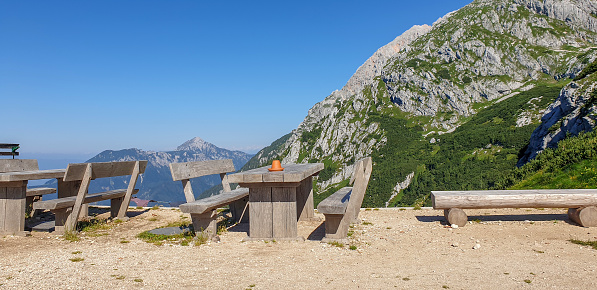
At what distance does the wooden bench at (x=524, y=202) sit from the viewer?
27.2 ft

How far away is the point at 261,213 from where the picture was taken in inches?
311

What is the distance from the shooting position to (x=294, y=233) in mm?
7738

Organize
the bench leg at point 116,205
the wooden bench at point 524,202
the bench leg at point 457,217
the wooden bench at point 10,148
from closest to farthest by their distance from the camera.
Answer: the wooden bench at point 524,202 → the bench leg at point 457,217 → the bench leg at point 116,205 → the wooden bench at point 10,148

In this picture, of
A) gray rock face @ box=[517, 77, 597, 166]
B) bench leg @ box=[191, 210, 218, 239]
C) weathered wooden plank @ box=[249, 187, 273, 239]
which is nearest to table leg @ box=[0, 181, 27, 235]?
bench leg @ box=[191, 210, 218, 239]

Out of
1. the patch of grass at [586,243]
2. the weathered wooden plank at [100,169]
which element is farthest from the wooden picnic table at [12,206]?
the patch of grass at [586,243]

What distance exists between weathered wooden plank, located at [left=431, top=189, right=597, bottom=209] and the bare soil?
53 centimetres

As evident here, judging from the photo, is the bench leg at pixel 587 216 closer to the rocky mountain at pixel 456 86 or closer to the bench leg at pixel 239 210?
the bench leg at pixel 239 210

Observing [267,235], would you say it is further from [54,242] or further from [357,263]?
[54,242]

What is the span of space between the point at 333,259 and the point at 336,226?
1.32 metres

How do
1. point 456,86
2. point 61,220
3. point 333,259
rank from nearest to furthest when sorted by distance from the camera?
1. point 333,259
2. point 61,220
3. point 456,86

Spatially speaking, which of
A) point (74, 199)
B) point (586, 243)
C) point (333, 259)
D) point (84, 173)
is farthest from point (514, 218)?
point (74, 199)

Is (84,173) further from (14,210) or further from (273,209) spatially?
(273,209)

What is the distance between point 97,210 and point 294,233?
864 cm

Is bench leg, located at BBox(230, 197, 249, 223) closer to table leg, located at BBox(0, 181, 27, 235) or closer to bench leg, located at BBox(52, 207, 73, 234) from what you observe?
bench leg, located at BBox(52, 207, 73, 234)
